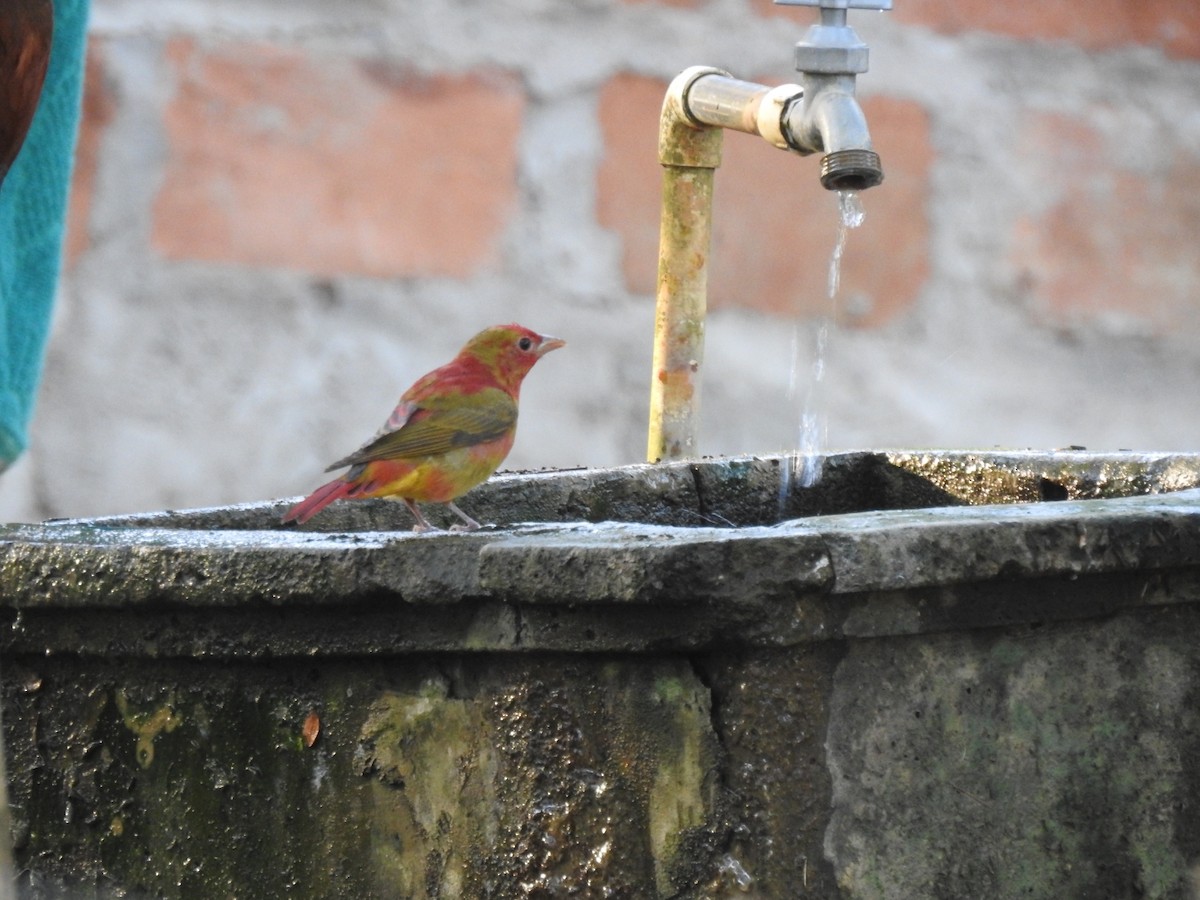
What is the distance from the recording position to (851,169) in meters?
2.79

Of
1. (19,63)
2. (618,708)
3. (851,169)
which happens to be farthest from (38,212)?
(851,169)

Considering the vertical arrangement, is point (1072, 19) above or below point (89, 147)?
above

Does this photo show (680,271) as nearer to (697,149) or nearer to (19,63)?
(697,149)

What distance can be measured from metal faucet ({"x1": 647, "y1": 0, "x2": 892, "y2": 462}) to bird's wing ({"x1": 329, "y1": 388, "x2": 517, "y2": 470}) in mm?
567

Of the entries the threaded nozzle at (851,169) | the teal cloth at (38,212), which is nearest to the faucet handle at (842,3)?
the threaded nozzle at (851,169)

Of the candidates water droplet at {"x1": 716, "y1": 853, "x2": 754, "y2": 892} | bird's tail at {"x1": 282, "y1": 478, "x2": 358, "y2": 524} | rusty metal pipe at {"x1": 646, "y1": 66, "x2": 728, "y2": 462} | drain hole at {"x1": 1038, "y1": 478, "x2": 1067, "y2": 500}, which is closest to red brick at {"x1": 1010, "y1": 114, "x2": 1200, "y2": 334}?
drain hole at {"x1": 1038, "y1": 478, "x2": 1067, "y2": 500}

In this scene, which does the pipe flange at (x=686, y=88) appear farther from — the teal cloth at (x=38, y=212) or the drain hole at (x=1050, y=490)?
the teal cloth at (x=38, y=212)

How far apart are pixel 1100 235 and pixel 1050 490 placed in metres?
0.67

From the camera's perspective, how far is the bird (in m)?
2.59

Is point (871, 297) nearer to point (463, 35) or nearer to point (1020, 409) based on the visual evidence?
point (1020, 409)

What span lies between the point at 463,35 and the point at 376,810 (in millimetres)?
1421

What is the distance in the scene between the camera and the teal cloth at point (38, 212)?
2086 millimetres

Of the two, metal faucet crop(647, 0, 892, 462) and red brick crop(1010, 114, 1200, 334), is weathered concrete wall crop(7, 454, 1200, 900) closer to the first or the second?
metal faucet crop(647, 0, 892, 462)

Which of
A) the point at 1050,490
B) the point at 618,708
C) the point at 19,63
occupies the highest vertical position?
the point at 19,63
